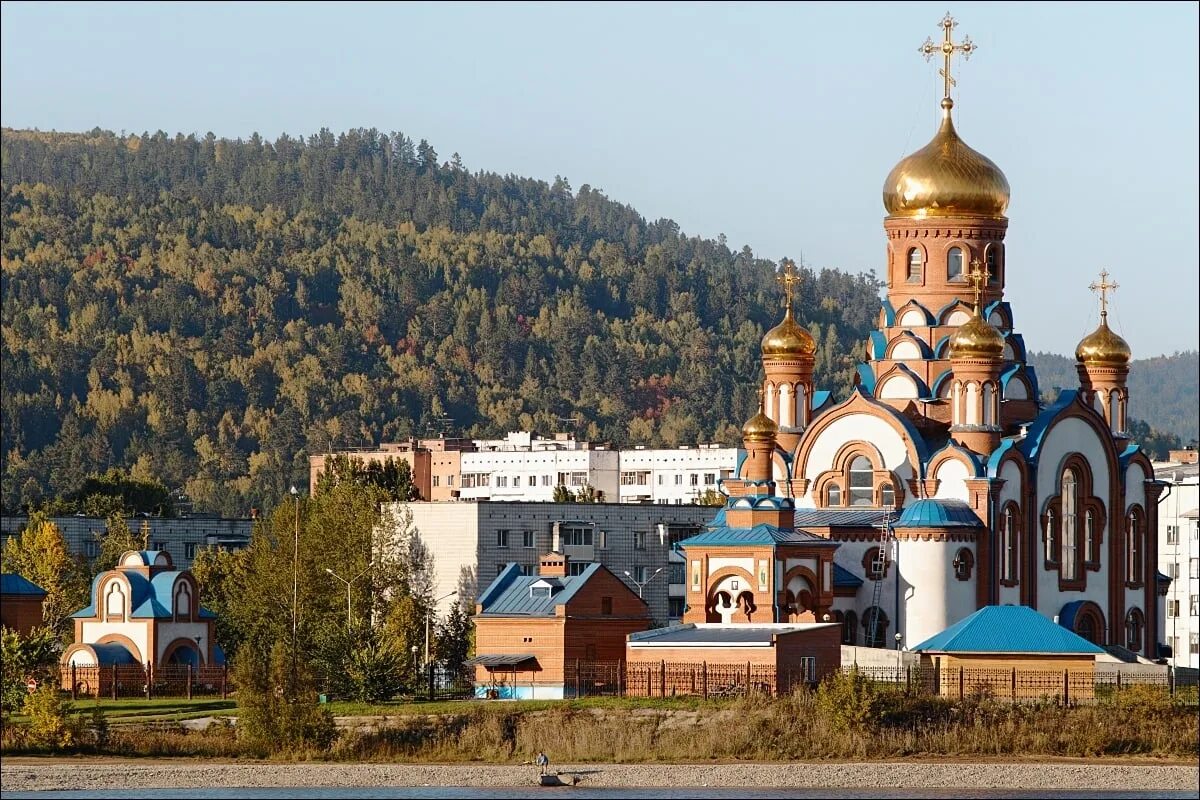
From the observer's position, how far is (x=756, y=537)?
51.1 m

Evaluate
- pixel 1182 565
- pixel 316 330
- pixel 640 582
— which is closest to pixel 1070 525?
pixel 640 582

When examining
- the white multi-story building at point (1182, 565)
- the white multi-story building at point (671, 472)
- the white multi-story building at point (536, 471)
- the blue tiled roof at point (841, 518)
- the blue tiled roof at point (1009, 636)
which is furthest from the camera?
the white multi-story building at point (536, 471)

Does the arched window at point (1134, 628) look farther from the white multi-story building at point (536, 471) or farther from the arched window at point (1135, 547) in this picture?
the white multi-story building at point (536, 471)

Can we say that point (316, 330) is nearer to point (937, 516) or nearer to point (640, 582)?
point (640, 582)

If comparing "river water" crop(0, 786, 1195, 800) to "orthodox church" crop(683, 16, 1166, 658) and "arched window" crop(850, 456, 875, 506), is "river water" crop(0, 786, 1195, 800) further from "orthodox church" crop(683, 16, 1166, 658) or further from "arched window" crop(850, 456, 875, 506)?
"arched window" crop(850, 456, 875, 506)

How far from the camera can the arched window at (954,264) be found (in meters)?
57.2

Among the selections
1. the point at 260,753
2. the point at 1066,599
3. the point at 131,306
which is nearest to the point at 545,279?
the point at 131,306

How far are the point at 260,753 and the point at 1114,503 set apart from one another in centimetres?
2136

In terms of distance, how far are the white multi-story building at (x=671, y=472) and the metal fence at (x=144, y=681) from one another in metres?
55.2

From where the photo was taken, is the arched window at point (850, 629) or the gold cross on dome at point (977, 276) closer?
the arched window at point (850, 629)

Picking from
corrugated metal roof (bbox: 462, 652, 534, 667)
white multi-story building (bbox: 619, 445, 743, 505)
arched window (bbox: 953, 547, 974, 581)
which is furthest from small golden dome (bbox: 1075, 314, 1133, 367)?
white multi-story building (bbox: 619, 445, 743, 505)

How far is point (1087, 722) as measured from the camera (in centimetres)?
4388

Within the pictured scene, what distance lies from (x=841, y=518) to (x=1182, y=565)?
21346 mm

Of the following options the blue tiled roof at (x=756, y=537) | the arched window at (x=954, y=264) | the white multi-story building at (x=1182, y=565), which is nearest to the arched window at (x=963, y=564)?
the blue tiled roof at (x=756, y=537)
